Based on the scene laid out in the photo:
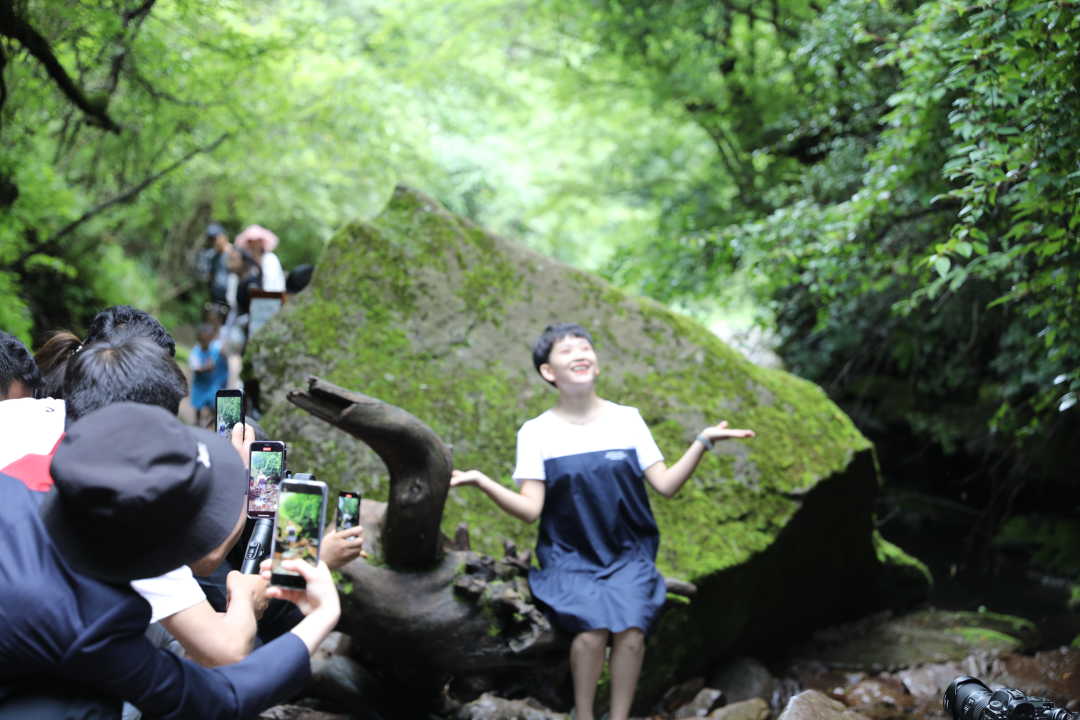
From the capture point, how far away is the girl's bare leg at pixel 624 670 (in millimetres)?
3391

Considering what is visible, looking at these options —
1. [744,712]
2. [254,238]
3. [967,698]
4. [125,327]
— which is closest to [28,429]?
[125,327]

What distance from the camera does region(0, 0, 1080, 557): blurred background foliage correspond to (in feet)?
13.9

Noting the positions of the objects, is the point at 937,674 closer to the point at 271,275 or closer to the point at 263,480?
the point at 263,480

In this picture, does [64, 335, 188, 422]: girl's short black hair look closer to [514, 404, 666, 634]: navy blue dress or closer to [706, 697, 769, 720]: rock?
[514, 404, 666, 634]: navy blue dress

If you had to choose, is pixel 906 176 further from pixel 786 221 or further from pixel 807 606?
pixel 807 606

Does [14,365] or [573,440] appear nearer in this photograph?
[14,365]

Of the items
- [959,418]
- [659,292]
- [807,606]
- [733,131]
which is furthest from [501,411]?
[733,131]

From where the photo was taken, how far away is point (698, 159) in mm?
11133

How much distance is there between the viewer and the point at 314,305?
5164mm

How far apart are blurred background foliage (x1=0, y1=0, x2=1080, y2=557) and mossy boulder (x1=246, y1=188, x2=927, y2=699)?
3.49 ft

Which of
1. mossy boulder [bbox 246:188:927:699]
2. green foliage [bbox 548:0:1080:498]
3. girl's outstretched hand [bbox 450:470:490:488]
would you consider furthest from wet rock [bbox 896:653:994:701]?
girl's outstretched hand [bbox 450:470:490:488]

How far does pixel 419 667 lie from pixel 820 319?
4102 mm

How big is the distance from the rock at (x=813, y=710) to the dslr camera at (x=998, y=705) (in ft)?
2.91

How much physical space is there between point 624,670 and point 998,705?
1.48 meters
